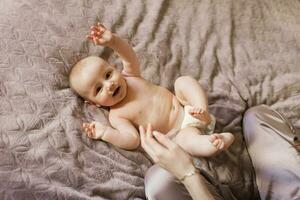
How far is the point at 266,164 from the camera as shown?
127cm

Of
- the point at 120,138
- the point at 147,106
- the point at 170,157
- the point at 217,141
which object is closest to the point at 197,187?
the point at 170,157

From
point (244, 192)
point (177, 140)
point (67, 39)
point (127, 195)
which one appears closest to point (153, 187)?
point (127, 195)

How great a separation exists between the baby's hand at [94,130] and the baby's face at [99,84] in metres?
0.10

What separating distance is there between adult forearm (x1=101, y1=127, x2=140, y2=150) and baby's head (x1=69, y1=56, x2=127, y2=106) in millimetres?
107

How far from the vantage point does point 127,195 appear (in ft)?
3.89

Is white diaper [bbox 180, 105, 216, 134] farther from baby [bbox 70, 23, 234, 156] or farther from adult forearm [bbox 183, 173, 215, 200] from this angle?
adult forearm [bbox 183, 173, 215, 200]

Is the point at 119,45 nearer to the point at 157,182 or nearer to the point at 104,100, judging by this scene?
the point at 104,100

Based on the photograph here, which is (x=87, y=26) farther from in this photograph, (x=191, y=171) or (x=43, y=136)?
(x=191, y=171)

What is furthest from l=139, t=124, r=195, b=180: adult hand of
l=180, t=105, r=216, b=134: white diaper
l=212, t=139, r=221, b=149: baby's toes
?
l=180, t=105, r=216, b=134: white diaper

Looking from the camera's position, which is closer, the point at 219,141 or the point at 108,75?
the point at 219,141

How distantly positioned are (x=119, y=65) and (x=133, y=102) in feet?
0.53

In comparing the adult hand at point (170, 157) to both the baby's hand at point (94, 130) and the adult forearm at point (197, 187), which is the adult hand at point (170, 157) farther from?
the baby's hand at point (94, 130)

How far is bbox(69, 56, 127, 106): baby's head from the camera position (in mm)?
1321

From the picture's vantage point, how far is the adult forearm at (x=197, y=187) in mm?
1038
